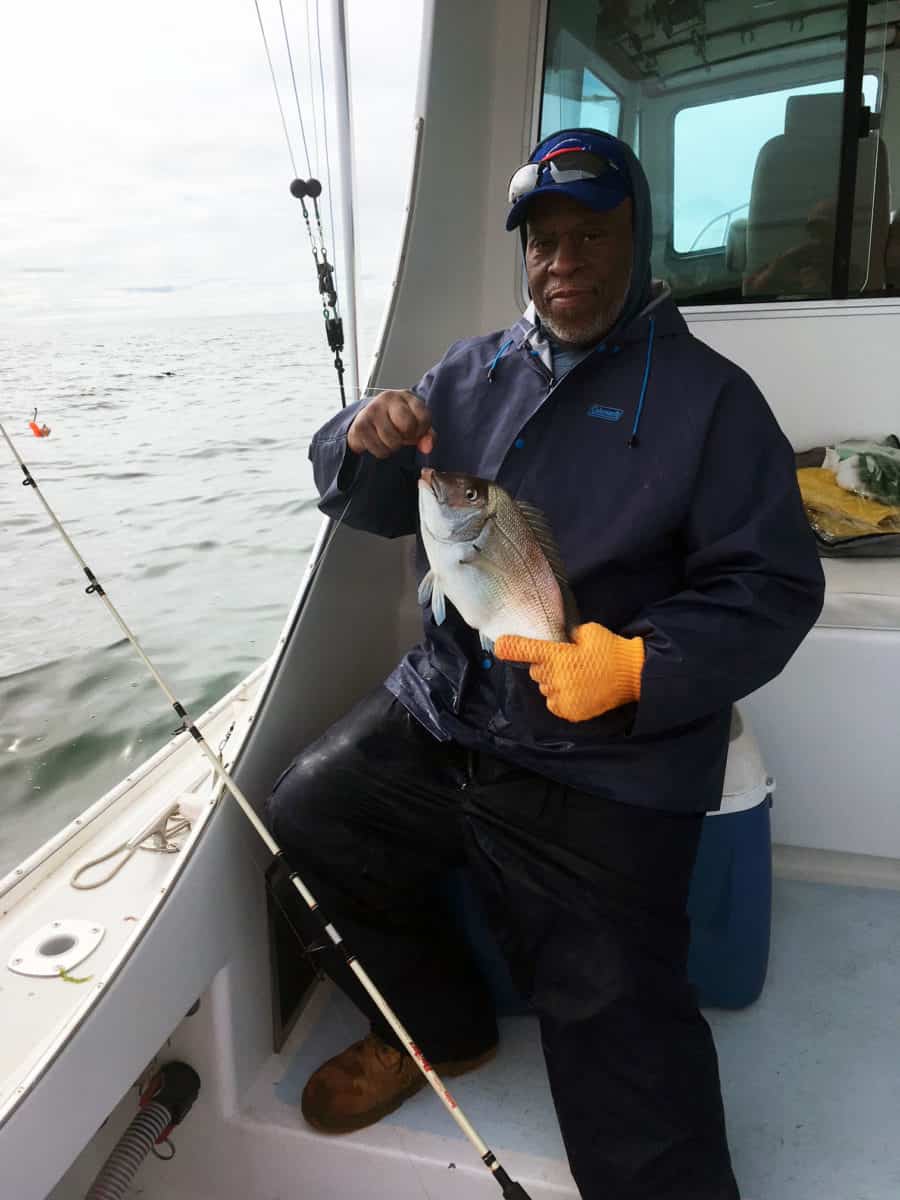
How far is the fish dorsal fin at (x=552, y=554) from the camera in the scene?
4.77 feet

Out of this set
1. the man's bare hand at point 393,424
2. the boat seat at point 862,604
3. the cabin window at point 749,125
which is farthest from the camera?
the cabin window at point 749,125

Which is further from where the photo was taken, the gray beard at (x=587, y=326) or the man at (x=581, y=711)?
the gray beard at (x=587, y=326)

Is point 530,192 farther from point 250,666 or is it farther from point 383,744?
point 250,666

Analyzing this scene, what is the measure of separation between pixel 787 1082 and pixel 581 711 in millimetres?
1036

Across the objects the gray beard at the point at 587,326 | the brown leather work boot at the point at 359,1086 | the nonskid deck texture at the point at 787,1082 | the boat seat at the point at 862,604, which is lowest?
the nonskid deck texture at the point at 787,1082

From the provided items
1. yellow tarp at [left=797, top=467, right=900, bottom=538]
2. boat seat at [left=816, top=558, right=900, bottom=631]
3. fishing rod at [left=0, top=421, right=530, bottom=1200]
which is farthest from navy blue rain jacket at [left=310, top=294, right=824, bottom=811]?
yellow tarp at [left=797, top=467, right=900, bottom=538]

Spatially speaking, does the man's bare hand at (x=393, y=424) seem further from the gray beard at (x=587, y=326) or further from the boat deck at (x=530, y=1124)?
the boat deck at (x=530, y=1124)

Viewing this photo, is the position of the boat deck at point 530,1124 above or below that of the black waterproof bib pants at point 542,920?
below

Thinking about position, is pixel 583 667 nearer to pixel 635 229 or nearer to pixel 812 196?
A: pixel 635 229

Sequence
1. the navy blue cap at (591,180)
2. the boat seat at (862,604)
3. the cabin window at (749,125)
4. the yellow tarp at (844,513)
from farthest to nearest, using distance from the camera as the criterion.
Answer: the cabin window at (749,125)
the yellow tarp at (844,513)
the boat seat at (862,604)
the navy blue cap at (591,180)

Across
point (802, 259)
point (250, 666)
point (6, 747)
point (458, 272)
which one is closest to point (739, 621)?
point (458, 272)

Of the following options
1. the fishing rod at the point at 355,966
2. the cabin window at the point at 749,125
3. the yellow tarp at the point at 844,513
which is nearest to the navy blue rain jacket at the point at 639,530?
the fishing rod at the point at 355,966

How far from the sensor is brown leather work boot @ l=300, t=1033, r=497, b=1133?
1676 mm

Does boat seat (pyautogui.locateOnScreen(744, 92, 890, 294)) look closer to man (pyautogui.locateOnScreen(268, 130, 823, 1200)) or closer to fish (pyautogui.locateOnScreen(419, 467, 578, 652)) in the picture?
man (pyautogui.locateOnScreen(268, 130, 823, 1200))
